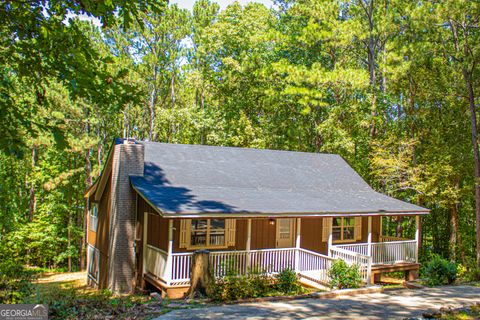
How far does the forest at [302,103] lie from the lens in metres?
21.7

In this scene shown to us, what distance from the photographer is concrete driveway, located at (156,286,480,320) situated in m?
9.59

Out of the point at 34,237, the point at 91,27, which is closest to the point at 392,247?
the point at 34,237

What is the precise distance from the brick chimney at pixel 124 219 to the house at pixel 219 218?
36 mm

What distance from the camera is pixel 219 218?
13.1 metres

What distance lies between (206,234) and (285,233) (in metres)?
3.63

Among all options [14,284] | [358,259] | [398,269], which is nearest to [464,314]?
[358,259]

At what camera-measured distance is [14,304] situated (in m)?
7.41

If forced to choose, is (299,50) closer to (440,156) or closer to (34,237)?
(440,156)

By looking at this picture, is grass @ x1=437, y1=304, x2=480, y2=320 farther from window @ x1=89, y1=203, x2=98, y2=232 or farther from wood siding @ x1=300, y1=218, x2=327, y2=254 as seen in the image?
window @ x1=89, y1=203, x2=98, y2=232

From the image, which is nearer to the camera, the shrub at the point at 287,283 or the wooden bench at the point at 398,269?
the shrub at the point at 287,283

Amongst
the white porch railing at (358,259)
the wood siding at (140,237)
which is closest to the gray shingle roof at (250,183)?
the wood siding at (140,237)

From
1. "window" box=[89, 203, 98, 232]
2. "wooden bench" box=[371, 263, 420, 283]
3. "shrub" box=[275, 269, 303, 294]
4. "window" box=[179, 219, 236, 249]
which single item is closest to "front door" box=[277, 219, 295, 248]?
"window" box=[179, 219, 236, 249]

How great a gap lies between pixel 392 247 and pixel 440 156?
750 centimetres

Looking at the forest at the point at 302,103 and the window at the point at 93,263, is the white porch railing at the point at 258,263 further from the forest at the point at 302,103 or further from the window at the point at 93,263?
the forest at the point at 302,103
